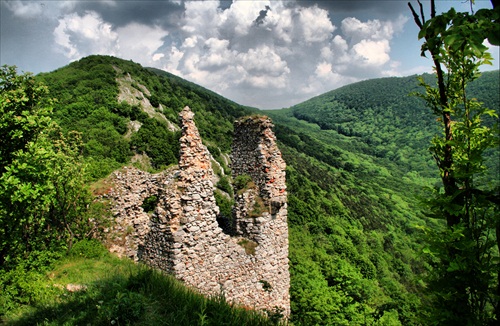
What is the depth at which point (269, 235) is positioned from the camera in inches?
395

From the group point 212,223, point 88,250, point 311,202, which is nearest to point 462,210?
point 212,223

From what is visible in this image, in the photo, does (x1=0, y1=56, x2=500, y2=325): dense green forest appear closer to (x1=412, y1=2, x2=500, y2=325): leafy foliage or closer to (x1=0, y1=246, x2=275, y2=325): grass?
(x1=412, y1=2, x2=500, y2=325): leafy foliage

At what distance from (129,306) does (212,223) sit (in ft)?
12.6

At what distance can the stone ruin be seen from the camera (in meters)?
8.14

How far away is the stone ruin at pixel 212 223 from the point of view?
814cm

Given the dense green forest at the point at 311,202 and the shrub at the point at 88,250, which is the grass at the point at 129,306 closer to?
the dense green forest at the point at 311,202

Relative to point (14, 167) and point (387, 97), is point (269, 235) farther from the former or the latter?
point (387, 97)

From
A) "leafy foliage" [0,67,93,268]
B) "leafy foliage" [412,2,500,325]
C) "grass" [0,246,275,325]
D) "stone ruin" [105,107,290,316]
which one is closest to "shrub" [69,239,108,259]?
"stone ruin" [105,107,290,316]

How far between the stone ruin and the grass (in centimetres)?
202

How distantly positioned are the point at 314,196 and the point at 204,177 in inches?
1396

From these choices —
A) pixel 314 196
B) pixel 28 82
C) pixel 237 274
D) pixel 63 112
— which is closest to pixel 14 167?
pixel 28 82

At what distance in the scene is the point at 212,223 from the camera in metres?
8.58

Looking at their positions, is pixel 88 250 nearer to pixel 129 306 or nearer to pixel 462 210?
pixel 129 306

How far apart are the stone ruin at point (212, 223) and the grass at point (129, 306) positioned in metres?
2.02
